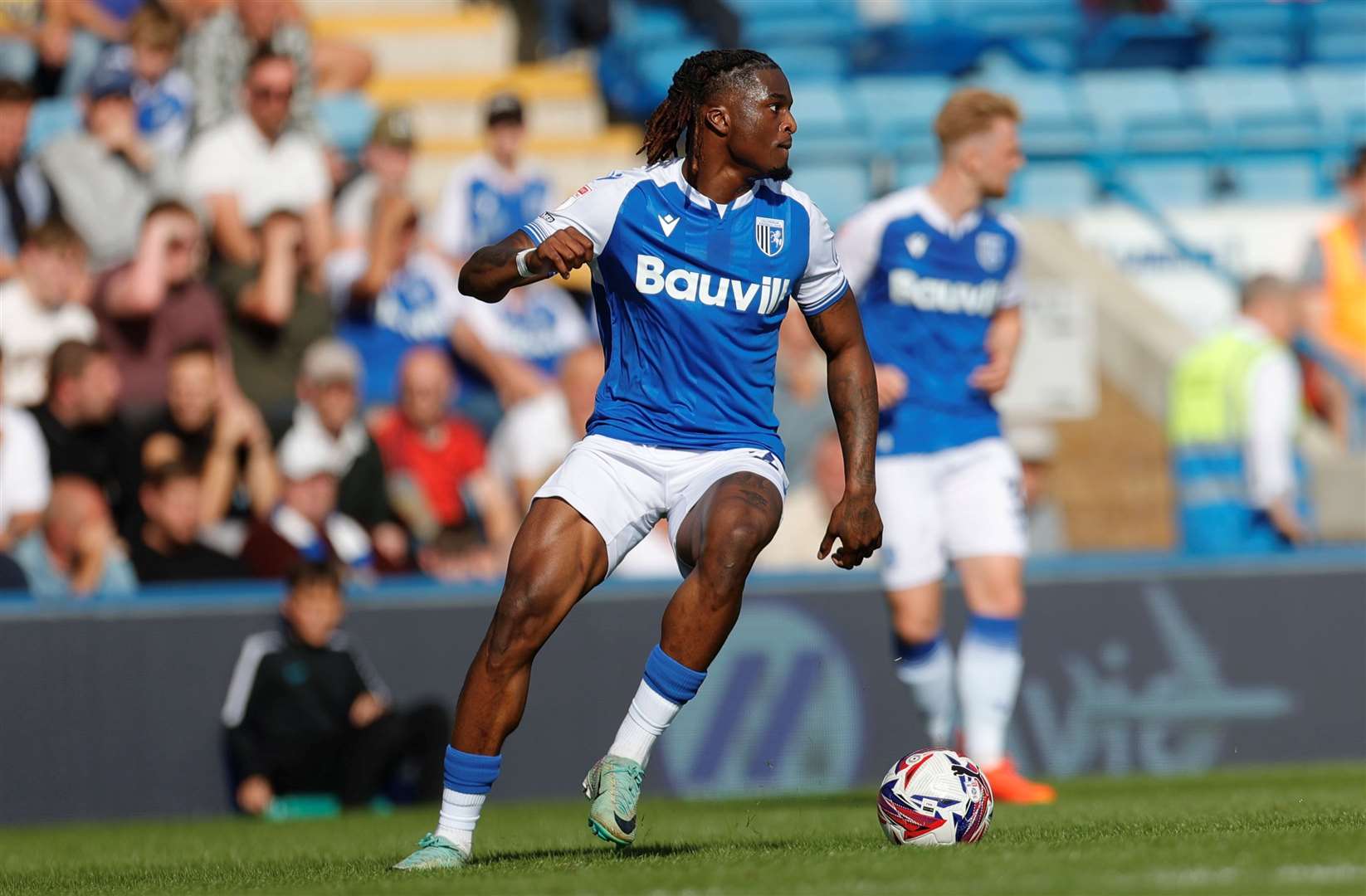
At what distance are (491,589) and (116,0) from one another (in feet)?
20.5

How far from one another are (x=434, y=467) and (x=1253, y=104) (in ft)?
31.5

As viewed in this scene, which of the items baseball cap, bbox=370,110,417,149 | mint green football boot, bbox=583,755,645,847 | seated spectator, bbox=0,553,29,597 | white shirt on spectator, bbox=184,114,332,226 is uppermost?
baseball cap, bbox=370,110,417,149

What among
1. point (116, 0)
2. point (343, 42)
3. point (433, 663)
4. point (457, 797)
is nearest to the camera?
point (457, 797)

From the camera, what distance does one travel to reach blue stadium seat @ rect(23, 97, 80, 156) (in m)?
13.4

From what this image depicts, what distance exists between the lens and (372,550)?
36.9ft

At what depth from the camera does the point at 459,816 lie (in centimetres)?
583

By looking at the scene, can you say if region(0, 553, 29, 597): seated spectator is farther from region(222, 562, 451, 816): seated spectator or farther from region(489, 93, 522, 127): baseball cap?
region(489, 93, 522, 127): baseball cap

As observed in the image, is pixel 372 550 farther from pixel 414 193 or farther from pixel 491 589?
pixel 414 193

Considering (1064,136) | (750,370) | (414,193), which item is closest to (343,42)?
(414,193)

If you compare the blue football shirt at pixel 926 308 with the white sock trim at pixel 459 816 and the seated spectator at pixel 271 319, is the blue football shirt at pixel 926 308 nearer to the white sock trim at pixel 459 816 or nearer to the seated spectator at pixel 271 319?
the white sock trim at pixel 459 816

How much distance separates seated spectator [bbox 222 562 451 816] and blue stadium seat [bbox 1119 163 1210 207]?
9.64 m

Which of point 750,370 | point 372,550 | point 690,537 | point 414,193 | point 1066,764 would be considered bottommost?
point 1066,764

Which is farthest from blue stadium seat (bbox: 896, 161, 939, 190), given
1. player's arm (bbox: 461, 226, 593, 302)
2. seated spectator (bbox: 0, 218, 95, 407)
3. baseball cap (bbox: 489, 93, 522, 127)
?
player's arm (bbox: 461, 226, 593, 302)

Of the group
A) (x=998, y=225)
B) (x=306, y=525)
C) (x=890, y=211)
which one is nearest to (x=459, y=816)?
(x=890, y=211)
